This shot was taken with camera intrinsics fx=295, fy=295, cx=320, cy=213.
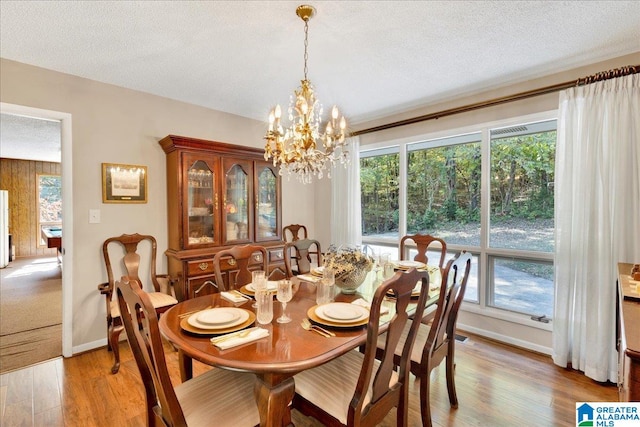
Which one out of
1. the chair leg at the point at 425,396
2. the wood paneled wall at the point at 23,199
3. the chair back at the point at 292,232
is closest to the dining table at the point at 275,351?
the chair leg at the point at 425,396

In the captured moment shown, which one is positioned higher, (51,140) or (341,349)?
(51,140)

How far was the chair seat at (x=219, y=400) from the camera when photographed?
1.21m

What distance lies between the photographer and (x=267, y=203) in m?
3.68

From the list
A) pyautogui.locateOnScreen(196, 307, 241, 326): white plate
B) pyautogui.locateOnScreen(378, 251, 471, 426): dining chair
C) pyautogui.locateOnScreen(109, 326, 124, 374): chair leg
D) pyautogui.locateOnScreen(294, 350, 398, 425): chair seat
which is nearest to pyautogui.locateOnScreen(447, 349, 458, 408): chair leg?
pyautogui.locateOnScreen(378, 251, 471, 426): dining chair

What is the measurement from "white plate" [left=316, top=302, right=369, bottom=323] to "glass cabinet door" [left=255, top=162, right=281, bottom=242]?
84.0 inches

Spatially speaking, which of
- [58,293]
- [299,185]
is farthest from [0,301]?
[299,185]

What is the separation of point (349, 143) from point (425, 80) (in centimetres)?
137

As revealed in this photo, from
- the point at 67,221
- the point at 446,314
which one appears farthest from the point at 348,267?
the point at 67,221

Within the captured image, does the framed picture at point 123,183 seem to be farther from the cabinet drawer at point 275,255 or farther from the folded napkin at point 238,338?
the folded napkin at point 238,338

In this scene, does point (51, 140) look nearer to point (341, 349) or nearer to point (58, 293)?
point (58, 293)

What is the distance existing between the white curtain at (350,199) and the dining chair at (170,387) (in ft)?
8.83

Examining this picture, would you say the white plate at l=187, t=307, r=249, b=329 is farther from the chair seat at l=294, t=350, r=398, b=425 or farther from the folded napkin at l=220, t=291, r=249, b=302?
the chair seat at l=294, t=350, r=398, b=425

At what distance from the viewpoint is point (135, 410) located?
1921mm

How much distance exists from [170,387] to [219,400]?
0.30 meters
